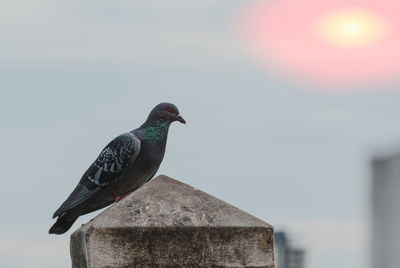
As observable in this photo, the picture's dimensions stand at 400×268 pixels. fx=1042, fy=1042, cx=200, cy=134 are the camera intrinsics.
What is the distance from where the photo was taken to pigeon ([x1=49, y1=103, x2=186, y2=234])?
807 centimetres

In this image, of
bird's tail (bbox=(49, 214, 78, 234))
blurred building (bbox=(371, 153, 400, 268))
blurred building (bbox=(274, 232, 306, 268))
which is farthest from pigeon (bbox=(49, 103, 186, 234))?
blurred building (bbox=(274, 232, 306, 268))

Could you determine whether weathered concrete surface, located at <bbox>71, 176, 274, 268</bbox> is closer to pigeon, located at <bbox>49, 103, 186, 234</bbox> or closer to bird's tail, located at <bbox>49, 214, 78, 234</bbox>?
bird's tail, located at <bbox>49, 214, 78, 234</bbox>

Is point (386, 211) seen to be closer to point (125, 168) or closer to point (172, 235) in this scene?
point (125, 168)

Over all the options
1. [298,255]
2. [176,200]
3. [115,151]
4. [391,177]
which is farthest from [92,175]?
[298,255]

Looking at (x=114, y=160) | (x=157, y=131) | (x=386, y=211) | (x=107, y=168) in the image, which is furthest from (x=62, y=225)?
(x=386, y=211)

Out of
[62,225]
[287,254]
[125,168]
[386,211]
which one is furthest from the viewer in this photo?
[287,254]

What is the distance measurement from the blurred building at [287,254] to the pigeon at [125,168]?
88.6 m

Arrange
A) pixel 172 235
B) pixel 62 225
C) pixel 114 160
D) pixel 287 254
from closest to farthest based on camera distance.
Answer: pixel 172 235 < pixel 62 225 < pixel 114 160 < pixel 287 254

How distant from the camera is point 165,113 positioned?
8273 mm

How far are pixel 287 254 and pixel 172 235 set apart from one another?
93752 millimetres

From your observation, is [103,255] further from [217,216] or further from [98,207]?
[98,207]

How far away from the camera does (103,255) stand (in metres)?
5.89

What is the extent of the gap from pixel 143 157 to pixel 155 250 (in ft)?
7.49

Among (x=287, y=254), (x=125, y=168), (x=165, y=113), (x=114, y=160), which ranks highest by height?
(x=287, y=254)
